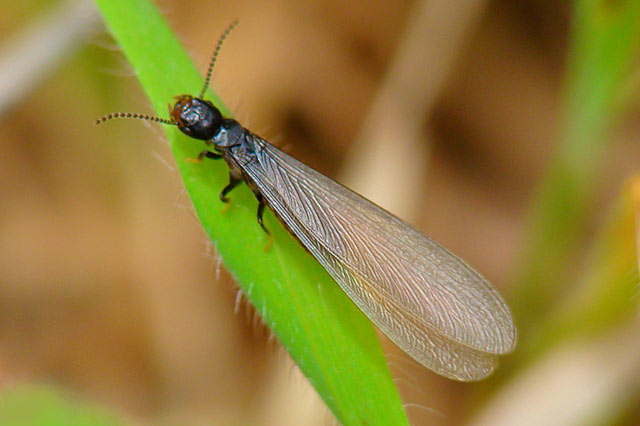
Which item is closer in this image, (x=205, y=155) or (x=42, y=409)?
(x=42, y=409)

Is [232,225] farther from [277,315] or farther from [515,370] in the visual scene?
[515,370]

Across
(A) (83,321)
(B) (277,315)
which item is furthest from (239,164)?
(A) (83,321)

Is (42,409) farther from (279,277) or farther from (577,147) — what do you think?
(577,147)

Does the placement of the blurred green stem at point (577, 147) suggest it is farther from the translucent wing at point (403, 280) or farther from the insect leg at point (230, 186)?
the insect leg at point (230, 186)

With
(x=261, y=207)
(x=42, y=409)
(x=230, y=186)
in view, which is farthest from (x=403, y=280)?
(x=42, y=409)

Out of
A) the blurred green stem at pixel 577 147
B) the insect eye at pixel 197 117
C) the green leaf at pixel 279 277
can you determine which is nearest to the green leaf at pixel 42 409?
the green leaf at pixel 279 277

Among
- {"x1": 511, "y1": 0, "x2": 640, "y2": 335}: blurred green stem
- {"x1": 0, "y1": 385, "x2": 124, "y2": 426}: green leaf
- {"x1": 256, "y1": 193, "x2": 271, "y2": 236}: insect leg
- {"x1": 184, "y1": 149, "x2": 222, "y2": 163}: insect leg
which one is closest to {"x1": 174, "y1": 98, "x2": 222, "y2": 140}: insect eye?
{"x1": 184, "y1": 149, "x2": 222, "y2": 163}: insect leg
